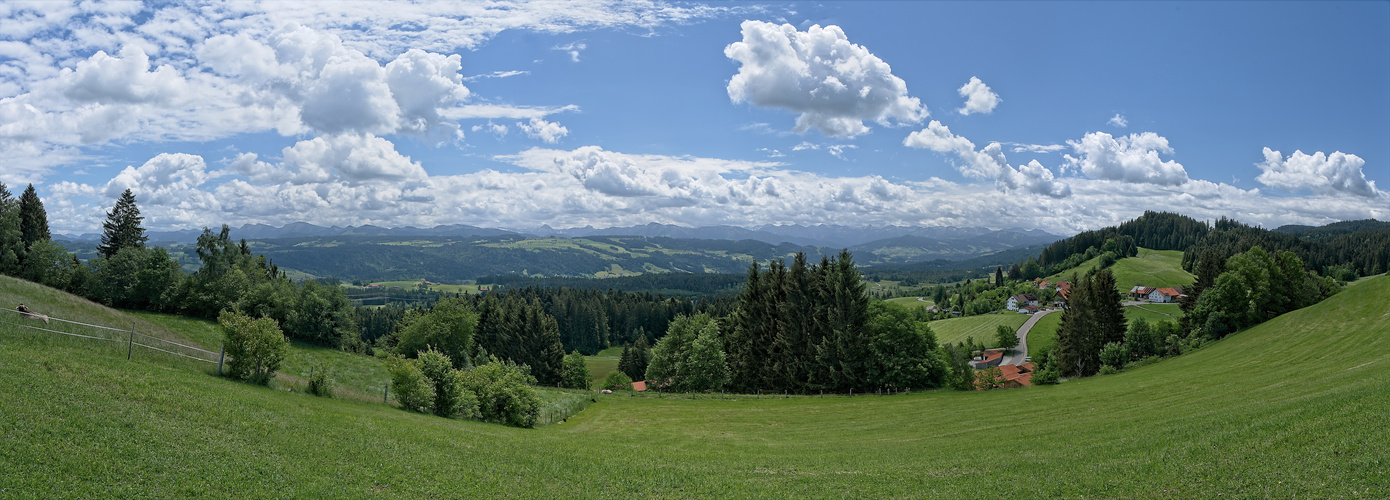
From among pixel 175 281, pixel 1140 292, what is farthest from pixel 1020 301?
pixel 175 281

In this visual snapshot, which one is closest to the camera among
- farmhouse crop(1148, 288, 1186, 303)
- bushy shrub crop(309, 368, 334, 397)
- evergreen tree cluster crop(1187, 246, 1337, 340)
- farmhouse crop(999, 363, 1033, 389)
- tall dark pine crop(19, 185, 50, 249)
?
bushy shrub crop(309, 368, 334, 397)

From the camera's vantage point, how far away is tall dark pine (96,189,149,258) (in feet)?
216

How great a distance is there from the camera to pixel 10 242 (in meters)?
50.5

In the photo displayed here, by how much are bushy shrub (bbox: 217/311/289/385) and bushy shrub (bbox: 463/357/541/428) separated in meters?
8.01

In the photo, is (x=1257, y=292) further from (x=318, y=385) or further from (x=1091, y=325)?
(x=318, y=385)

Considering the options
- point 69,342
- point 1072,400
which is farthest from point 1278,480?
point 69,342

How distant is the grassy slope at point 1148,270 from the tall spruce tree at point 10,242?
170m

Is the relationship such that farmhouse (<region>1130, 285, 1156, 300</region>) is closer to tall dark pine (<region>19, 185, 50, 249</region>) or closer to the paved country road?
the paved country road

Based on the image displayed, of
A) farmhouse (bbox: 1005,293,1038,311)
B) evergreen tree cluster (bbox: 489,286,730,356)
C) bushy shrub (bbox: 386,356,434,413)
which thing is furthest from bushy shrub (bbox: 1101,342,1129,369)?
farmhouse (bbox: 1005,293,1038,311)

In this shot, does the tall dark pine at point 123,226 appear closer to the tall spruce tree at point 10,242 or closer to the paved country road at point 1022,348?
the tall spruce tree at point 10,242

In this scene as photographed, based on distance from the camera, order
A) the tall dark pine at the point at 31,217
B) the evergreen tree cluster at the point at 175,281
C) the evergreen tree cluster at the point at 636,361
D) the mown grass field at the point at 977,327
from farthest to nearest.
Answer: the mown grass field at the point at 977,327, the evergreen tree cluster at the point at 636,361, the tall dark pine at the point at 31,217, the evergreen tree cluster at the point at 175,281

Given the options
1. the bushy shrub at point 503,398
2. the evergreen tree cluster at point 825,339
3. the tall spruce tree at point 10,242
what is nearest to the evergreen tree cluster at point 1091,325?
the evergreen tree cluster at point 825,339

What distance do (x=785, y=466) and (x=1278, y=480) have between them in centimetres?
1145

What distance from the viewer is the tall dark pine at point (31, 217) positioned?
199 feet
